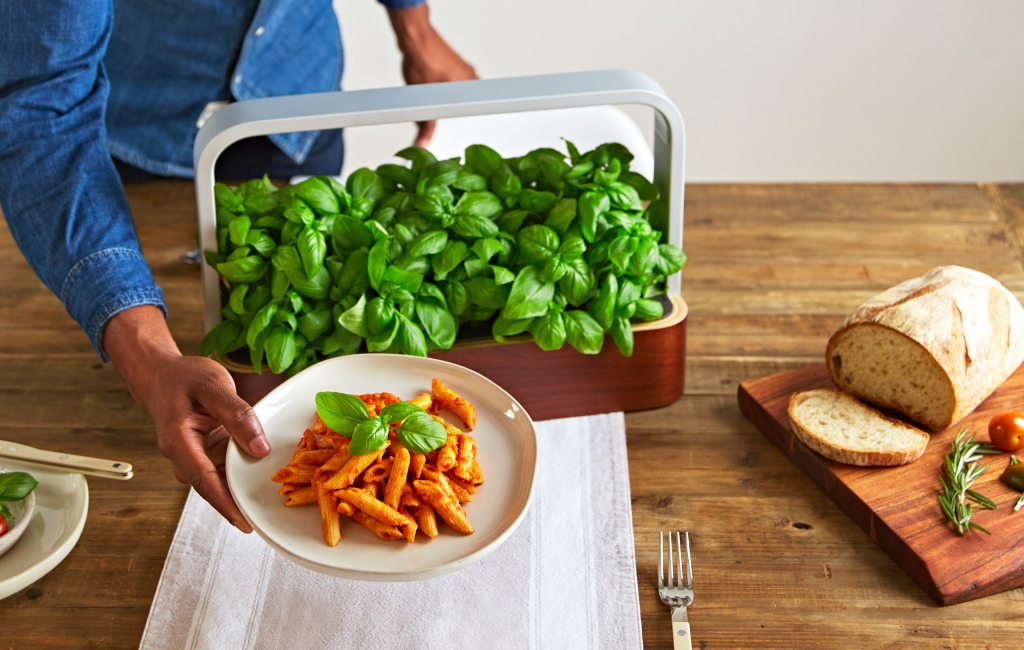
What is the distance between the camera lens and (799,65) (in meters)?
2.83

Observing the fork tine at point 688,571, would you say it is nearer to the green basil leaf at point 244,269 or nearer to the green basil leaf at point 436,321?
the green basil leaf at point 436,321

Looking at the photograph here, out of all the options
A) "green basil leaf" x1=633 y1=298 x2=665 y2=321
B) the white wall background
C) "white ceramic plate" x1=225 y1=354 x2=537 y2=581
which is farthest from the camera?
the white wall background

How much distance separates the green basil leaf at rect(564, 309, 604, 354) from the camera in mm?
1176

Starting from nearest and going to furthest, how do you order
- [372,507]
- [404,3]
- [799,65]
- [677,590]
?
[372,507] < [677,590] < [404,3] < [799,65]

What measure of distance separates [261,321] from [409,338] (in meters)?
0.19

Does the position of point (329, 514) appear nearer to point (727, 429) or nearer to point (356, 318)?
point (356, 318)

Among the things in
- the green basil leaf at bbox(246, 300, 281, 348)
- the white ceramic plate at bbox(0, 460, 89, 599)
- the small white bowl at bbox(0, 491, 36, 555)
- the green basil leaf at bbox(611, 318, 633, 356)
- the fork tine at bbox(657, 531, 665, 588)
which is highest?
the green basil leaf at bbox(246, 300, 281, 348)

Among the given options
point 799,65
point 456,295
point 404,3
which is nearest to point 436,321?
point 456,295

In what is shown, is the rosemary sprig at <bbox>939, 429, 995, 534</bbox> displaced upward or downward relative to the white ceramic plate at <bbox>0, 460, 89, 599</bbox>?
downward

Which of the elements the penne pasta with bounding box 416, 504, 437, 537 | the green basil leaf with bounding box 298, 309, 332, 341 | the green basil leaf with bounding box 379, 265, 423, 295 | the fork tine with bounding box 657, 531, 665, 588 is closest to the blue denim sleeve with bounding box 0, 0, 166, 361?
the green basil leaf with bounding box 298, 309, 332, 341

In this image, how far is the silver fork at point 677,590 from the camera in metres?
0.94

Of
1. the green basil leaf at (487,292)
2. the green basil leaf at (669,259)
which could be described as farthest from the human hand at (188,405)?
the green basil leaf at (669,259)

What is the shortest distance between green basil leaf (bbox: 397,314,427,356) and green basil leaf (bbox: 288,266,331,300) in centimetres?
12

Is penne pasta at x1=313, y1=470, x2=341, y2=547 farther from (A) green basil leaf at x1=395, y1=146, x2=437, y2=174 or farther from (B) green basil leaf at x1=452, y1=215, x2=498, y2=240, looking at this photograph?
(A) green basil leaf at x1=395, y1=146, x2=437, y2=174
